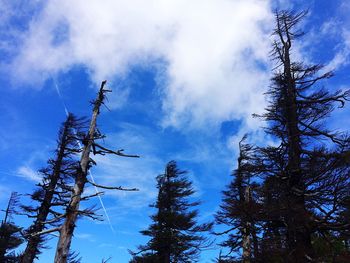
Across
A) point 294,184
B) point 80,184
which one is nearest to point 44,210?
point 80,184

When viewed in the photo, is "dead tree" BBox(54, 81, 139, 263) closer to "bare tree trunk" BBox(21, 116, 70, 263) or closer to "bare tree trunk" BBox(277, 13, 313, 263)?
"bare tree trunk" BBox(277, 13, 313, 263)

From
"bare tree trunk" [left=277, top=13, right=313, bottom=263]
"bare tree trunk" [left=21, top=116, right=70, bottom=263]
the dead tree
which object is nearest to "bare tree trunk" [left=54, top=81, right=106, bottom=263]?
the dead tree

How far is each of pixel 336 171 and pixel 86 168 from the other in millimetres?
7406

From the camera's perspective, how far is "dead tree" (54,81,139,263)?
745 cm

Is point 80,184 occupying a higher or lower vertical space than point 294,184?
lower

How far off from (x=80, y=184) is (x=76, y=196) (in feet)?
1.17

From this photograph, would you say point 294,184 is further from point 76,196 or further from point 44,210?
point 44,210

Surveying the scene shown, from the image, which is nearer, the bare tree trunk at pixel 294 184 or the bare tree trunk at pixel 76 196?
the bare tree trunk at pixel 76 196

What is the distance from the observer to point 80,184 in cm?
839

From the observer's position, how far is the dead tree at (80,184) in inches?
293

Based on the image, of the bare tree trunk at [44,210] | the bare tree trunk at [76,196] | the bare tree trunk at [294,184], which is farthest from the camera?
the bare tree trunk at [44,210]

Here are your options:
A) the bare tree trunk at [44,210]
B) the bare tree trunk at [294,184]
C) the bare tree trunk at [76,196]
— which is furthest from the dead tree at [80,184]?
the bare tree trunk at [44,210]

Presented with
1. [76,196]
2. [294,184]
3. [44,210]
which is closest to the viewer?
[76,196]

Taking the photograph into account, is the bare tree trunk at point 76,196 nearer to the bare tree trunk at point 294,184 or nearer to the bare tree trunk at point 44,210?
the bare tree trunk at point 294,184
